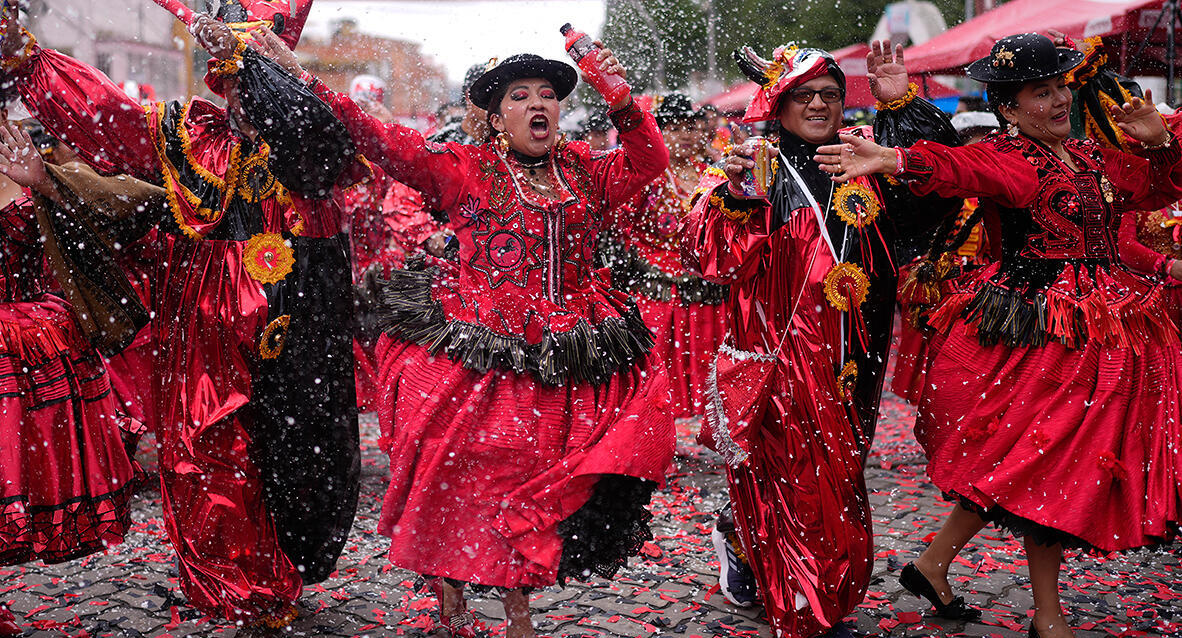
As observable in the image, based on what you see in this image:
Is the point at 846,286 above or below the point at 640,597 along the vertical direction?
above

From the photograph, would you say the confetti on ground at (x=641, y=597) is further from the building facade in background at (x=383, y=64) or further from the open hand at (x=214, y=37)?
the building facade in background at (x=383, y=64)

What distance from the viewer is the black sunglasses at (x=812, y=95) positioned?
377 cm

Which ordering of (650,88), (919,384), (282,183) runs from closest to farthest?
1. (282,183)
2. (919,384)
3. (650,88)

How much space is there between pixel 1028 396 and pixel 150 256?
3213 mm

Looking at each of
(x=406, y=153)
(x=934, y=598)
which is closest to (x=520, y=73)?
(x=406, y=153)

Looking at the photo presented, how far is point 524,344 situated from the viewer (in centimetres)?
344

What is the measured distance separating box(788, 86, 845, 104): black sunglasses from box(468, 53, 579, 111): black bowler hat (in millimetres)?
770

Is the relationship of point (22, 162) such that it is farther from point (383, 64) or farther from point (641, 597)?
point (383, 64)

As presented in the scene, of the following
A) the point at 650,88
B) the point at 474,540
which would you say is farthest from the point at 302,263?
the point at 650,88

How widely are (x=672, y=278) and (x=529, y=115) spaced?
117 inches

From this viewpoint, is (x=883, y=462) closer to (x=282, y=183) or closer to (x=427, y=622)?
(x=427, y=622)

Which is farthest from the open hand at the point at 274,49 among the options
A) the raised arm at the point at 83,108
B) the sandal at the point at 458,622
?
the sandal at the point at 458,622

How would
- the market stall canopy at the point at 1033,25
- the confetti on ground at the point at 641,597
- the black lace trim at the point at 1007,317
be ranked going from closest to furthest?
the black lace trim at the point at 1007,317, the confetti on ground at the point at 641,597, the market stall canopy at the point at 1033,25

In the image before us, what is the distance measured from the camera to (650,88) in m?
21.8
